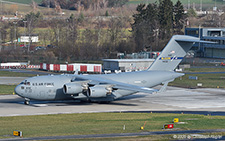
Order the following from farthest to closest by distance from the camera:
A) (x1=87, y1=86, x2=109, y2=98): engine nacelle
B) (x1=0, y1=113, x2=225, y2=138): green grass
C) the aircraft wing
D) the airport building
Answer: the airport building < (x1=87, y1=86, x2=109, y2=98): engine nacelle < the aircraft wing < (x1=0, y1=113, x2=225, y2=138): green grass

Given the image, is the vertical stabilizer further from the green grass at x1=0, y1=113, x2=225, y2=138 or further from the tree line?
the tree line

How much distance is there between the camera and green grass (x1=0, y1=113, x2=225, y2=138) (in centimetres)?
3206

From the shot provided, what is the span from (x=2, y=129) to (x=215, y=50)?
10465cm

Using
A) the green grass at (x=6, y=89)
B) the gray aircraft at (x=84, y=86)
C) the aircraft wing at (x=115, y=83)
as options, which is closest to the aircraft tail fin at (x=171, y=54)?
the gray aircraft at (x=84, y=86)

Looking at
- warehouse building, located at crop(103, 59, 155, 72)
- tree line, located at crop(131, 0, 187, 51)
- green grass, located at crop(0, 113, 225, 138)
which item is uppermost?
tree line, located at crop(131, 0, 187, 51)

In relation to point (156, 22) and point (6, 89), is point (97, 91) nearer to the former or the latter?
point (6, 89)

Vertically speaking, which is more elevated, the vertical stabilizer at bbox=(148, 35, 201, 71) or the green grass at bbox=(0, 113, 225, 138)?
the vertical stabilizer at bbox=(148, 35, 201, 71)

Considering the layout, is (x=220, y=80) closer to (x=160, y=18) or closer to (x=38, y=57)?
(x=38, y=57)

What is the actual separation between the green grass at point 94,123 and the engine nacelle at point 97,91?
4539 mm

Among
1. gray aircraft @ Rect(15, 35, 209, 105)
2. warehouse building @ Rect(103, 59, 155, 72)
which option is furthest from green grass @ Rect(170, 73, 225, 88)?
gray aircraft @ Rect(15, 35, 209, 105)

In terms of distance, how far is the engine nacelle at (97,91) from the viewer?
1790 inches

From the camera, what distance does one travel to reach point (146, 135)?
3033 centimetres

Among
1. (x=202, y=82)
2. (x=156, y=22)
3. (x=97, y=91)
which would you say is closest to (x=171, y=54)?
(x=97, y=91)

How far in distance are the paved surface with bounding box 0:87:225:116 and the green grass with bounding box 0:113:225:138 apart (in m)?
3.66
